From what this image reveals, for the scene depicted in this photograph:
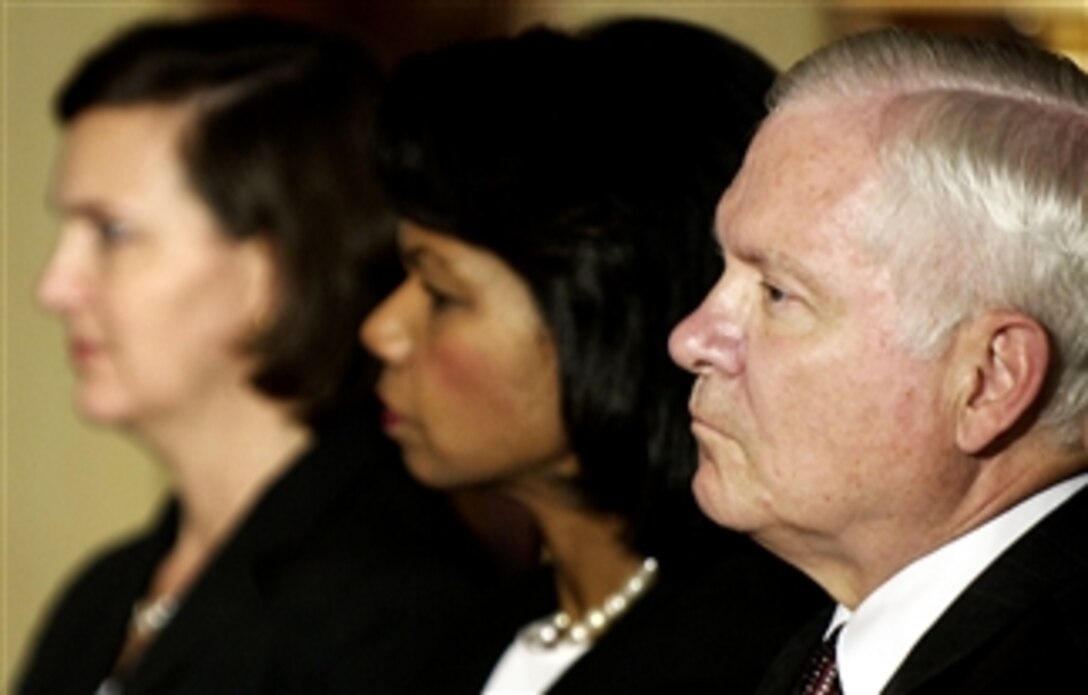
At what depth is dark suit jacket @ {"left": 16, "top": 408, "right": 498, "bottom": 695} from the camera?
3641mm

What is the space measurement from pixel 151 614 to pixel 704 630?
5.22 feet

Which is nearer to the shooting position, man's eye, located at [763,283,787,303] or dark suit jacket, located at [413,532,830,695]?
man's eye, located at [763,283,787,303]

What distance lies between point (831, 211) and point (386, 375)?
3.70 feet

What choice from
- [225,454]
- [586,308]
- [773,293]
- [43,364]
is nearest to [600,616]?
[586,308]

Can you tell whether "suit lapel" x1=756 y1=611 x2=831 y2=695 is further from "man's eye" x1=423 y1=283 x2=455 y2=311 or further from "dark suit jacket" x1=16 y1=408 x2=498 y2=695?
"dark suit jacket" x1=16 y1=408 x2=498 y2=695

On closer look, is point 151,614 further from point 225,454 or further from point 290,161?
point 290,161

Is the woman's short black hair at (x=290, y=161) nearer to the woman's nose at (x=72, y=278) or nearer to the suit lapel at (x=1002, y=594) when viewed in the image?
the woman's nose at (x=72, y=278)

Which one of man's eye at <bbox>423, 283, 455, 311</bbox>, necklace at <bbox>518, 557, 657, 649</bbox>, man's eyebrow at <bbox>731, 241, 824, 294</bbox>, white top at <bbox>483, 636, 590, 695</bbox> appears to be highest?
man's eyebrow at <bbox>731, 241, 824, 294</bbox>

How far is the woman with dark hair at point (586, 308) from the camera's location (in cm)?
284

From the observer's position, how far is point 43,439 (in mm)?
6188

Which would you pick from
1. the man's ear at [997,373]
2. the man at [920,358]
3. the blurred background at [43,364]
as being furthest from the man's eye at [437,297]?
the blurred background at [43,364]

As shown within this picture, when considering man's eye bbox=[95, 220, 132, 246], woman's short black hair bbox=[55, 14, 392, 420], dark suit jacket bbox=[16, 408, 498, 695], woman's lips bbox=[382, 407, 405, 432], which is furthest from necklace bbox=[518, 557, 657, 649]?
man's eye bbox=[95, 220, 132, 246]

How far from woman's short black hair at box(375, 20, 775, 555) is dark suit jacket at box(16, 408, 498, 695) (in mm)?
756

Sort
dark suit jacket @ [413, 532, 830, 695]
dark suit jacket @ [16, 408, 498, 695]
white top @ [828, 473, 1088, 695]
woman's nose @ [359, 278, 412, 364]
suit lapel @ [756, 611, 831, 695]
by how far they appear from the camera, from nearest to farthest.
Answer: white top @ [828, 473, 1088, 695]
suit lapel @ [756, 611, 831, 695]
dark suit jacket @ [413, 532, 830, 695]
woman's nose @ [359, 278, 412, 364]
dark suit jacket @ [16, 408, 498, 695]
